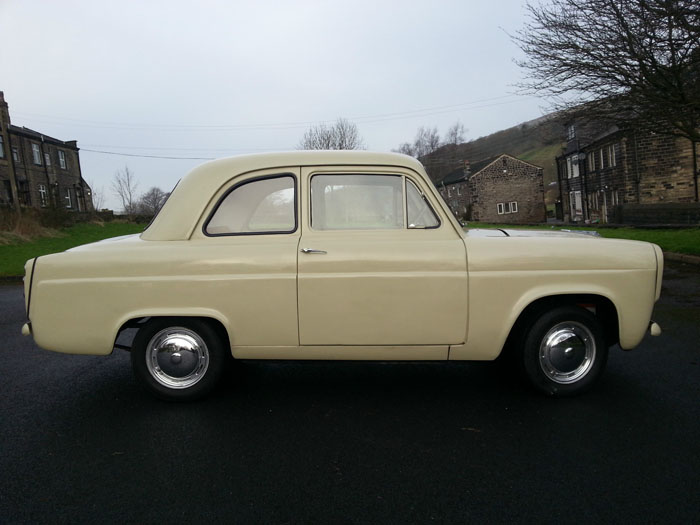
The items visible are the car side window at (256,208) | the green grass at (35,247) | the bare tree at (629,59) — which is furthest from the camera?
the green grass at (35,247)

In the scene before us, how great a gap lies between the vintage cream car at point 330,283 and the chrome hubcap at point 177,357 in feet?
0.03

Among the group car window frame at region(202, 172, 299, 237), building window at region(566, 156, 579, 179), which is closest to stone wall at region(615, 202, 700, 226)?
building window at region(566, 156, 579, 179)

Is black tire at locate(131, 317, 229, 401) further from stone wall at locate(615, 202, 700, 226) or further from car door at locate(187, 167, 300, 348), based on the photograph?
stone wall at locate(615, 202, 700, 226)

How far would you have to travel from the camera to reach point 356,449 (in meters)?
2.85

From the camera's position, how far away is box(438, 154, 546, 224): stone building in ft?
181

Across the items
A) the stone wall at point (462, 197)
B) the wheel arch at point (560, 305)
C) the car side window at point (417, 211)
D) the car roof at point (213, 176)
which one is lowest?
the wheel arch at point (560, 305)

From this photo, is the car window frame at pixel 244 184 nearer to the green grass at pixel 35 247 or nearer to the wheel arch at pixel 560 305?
the wheel arch at pixel 560 305

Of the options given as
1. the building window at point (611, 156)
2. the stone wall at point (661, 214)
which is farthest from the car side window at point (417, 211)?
the building window at point (611, 156)

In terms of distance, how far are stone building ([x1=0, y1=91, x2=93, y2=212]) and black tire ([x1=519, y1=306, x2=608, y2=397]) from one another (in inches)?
1482

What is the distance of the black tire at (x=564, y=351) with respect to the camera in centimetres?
346

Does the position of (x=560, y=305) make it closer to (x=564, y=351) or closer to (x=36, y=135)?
(x=564, y=351)

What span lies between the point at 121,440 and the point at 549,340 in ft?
9.50

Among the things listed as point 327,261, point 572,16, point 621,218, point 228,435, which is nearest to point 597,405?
point 327,261

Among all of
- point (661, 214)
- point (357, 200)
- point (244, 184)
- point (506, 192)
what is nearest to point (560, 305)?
point (357, 200)
